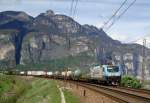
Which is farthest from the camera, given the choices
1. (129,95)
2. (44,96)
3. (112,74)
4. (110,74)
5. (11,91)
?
(11,91)

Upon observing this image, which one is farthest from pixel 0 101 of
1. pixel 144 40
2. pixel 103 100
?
pixel 103 100

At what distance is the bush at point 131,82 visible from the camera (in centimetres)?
6725

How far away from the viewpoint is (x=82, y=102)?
34.4 meters

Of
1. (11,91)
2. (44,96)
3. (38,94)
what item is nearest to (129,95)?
(44,96)

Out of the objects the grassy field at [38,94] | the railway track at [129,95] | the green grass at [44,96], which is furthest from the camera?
the green grass at [44,96]

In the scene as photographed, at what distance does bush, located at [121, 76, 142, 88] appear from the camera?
6725cm

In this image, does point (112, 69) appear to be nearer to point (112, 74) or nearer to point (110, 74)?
point (112, 74)

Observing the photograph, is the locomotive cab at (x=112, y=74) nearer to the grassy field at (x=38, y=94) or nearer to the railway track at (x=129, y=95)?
the grassy field at (x=38, y=94)

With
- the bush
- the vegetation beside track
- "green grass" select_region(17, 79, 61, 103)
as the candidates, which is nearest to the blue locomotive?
the bush

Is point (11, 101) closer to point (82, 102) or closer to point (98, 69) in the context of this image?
point (98, 69)

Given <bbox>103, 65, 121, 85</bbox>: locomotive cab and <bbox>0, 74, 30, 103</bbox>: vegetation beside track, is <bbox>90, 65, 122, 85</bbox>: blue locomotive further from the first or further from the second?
<bbox>0, 74, 30, 103</bbox>: vegetation beside track

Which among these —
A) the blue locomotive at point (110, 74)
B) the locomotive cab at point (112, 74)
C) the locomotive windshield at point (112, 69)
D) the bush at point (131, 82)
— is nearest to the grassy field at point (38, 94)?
the blue locomotive at point (110, 74)

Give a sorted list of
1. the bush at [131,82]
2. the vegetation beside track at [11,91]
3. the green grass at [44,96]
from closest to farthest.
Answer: the green grass at [44,96]
the bush at [131,82]
the vegetation beside track at [11,91]

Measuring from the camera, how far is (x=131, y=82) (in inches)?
2758
